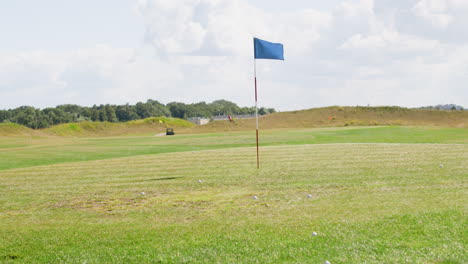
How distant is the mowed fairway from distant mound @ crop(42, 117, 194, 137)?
96619 millimetres

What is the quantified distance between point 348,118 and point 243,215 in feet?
386

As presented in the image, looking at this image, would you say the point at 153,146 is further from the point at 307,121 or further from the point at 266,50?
the point at 307,121

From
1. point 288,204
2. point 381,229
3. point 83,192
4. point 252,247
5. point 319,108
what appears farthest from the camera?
point 319,108

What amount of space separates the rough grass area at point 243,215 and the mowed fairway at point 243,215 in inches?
1.1

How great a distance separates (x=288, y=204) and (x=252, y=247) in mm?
4172

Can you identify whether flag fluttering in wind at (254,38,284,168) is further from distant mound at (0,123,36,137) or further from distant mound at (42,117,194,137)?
distant mound at (42,117,194,137)

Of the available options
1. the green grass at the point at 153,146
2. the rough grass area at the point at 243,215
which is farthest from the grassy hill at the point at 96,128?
the rough grass area at the point at 243,215

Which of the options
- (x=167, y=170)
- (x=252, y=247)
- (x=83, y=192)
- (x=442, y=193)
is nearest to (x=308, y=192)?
(x=442, y=193)

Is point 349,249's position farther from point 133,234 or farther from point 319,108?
point 319,108

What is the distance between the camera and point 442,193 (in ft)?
44.6

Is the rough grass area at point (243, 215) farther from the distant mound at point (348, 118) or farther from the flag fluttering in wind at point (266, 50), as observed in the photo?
the distant mound at point (348, 118)

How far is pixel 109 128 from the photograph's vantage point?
12306 centimetres

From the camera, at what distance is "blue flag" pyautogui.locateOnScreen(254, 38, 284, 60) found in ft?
71.8

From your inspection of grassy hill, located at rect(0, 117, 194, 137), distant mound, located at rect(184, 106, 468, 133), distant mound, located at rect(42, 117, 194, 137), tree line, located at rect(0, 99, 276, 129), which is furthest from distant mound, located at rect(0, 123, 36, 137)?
tree line, located at rect(0, 99, 276, 129)
